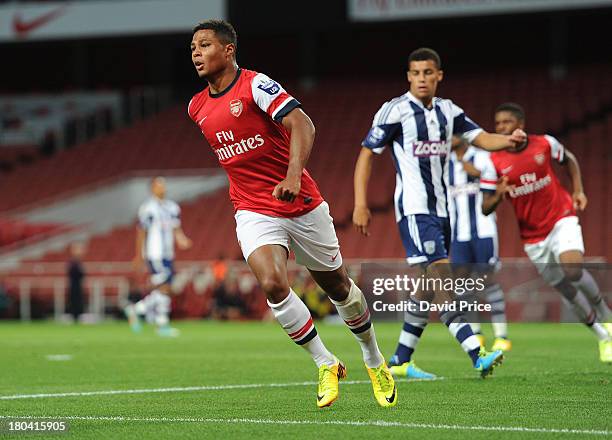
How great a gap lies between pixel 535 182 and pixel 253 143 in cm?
477

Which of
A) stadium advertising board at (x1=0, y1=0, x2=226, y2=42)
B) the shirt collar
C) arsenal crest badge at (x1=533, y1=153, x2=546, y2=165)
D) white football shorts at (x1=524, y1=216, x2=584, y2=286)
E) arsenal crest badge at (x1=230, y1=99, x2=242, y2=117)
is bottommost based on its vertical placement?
white football shorts at (x1=524, y1=216, x2=584, y2=286)

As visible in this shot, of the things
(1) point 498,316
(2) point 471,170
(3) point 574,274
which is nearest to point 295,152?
(3) point 574,274

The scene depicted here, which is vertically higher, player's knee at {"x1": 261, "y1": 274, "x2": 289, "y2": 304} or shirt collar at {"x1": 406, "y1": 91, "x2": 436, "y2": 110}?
shirt collar at {"x1": 406, "y1": 91, "x2": 436, "y2": 110}

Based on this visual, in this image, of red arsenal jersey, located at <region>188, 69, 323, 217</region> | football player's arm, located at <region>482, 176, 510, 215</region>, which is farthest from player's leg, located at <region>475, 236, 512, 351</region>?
red arsenal jersey, located at <region>188, 69, 323, 217</region>

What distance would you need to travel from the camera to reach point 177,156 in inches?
1244

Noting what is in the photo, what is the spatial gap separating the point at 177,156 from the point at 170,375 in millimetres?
21721

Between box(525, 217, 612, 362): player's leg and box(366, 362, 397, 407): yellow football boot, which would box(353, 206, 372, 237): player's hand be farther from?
box(525, 217, 612, 362): player's leg

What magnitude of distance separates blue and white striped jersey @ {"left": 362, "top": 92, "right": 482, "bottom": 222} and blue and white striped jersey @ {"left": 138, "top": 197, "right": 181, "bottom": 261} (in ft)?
34.1

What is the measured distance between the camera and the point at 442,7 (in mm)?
26938

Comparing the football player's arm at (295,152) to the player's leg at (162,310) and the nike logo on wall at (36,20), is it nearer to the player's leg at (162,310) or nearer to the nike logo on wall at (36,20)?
the player's leg at (162,310)

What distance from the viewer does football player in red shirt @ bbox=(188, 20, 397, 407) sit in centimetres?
709

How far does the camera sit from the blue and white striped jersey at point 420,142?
924 cm

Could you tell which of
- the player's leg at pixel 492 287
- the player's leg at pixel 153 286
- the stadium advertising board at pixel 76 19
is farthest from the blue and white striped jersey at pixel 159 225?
the stadium advertising board at pixel 76 19

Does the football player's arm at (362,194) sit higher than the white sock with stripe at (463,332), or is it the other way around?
the football player's arm at (362,194)
